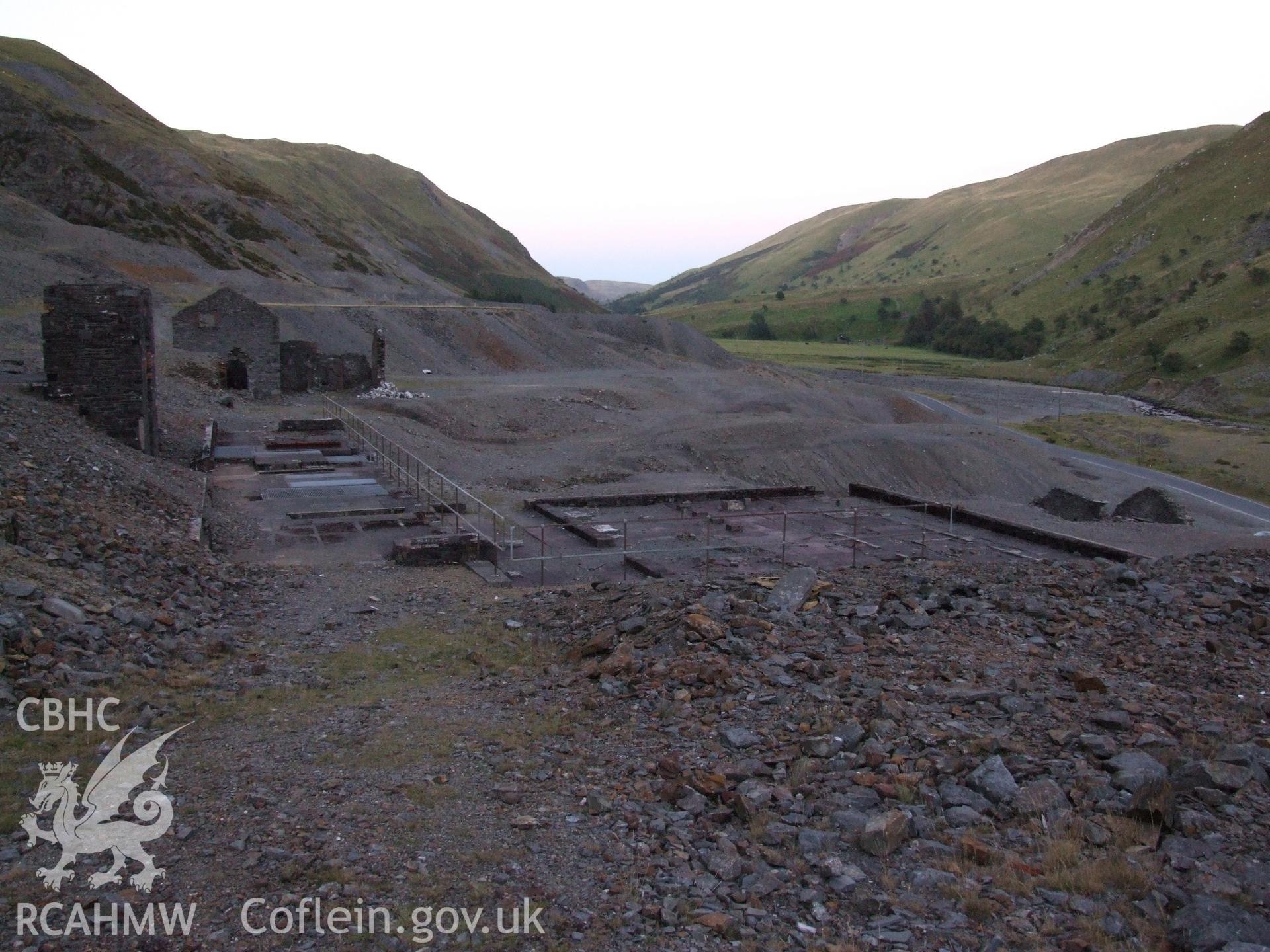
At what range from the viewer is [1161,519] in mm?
31750

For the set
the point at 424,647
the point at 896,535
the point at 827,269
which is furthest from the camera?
the point at 827,269

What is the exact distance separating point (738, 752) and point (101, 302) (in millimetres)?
18092

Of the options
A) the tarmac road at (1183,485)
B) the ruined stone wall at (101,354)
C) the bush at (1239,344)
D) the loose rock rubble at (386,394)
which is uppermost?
the bush at (1239,344)

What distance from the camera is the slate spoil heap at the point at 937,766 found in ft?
17.9

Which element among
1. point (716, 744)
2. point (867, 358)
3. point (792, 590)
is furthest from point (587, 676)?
point (867, 358)

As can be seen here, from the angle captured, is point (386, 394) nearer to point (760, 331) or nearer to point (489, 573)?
point (489, 573)

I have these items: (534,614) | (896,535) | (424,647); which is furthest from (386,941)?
(896,535)

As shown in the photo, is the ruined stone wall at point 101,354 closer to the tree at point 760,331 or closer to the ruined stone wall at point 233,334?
the ruined stone wall at point 233,334

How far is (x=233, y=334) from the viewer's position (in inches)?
1423

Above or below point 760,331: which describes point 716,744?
below

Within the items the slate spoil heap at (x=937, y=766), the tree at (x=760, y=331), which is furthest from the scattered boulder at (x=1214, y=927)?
the tree at (x=760, y=331)

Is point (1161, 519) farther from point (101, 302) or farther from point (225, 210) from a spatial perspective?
point (225, 210)

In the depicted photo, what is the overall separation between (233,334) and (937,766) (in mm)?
34805

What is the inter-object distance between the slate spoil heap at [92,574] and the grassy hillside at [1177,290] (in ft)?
201
